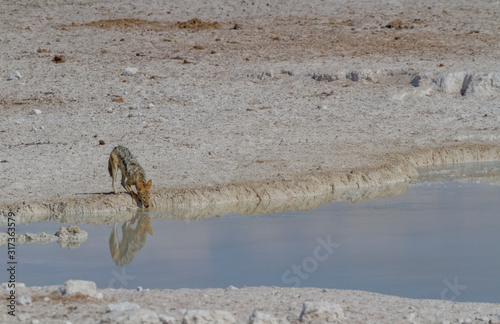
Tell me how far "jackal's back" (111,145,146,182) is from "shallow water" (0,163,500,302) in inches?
25.5

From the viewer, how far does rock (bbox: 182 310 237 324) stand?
6.55 meters

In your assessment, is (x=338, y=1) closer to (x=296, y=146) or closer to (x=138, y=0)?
(x=138, y=0)

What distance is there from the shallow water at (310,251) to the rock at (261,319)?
5.69 feet

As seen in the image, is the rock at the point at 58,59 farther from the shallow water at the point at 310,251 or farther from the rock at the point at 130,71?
the shallow water at the point at 310,251

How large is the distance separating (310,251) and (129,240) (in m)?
2.49

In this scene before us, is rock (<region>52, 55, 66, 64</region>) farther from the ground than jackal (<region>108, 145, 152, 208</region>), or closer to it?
farther from the ground

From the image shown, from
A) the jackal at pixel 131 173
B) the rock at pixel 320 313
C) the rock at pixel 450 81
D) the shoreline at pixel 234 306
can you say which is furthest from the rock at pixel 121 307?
the rock at pixel 450 81

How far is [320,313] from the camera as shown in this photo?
6.84m

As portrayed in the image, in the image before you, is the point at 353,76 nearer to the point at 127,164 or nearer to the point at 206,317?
the point at 127,164

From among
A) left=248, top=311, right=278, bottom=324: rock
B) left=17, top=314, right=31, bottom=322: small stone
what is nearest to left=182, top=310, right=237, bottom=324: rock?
left=248, top=311, right=278, bottom=324: rock

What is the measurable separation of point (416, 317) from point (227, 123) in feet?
32.7

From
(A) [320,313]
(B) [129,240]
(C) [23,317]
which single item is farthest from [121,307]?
(B) [129,240]

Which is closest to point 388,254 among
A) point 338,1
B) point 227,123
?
point 227,123

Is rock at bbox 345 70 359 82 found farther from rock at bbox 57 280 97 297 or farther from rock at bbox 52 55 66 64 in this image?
rock at bbox 57 280 97 297
